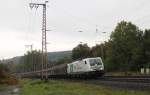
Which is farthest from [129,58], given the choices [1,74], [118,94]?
[118,94]

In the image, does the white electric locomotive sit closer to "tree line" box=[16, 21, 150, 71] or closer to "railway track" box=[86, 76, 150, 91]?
"tree line" box=[16, 21, 150, 71]

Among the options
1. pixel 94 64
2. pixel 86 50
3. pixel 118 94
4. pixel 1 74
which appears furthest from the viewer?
pixel 86 50

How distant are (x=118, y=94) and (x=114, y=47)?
70820 millimetres

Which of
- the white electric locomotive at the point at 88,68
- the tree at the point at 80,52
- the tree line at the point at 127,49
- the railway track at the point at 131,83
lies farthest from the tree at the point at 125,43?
the railway track at the point at 131,83

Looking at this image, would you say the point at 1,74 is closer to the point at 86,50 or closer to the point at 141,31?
the point at 141,31

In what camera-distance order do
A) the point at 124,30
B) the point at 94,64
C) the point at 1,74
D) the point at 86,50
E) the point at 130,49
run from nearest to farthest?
1. the point at 94,64
2. the point at 1,74
3. the point at 130,49
4. the point at 124,30
5. the point at 86,50

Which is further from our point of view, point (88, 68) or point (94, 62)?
point (94, 62)

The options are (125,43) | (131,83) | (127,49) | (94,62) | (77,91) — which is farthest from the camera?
(125,43)

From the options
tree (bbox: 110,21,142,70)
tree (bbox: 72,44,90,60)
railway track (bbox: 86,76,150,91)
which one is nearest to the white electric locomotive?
railway track (bbox: 86,76,150,91)

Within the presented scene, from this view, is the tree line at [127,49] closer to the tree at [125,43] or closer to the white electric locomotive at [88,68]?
the tree at [125,43]

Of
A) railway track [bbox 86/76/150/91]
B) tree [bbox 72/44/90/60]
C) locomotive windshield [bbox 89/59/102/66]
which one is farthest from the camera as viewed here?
tree [bbox 72/44/90/60]

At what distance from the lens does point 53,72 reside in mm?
98000

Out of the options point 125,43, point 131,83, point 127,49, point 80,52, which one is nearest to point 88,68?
point 131,83

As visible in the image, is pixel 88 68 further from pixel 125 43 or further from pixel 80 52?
pixel 80 52
